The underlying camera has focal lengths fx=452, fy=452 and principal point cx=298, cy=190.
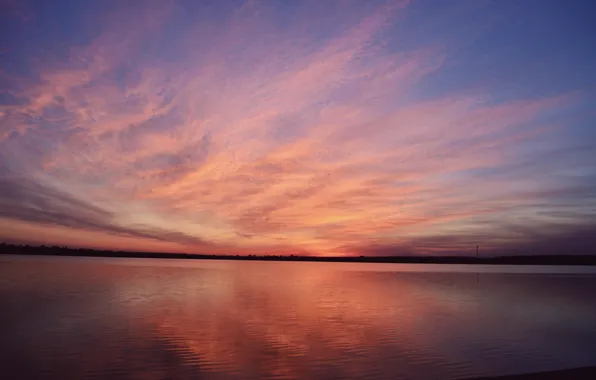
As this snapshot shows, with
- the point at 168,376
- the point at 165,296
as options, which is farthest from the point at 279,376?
the point at 165,296

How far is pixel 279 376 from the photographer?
62.1ft

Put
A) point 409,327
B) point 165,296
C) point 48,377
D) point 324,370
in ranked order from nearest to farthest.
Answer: point 48,377, point 324,370, point 409,327, point 165,296

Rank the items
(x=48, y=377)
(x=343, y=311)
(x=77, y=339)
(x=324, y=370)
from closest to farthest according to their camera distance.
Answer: (x=48, y=377) < (x=324, y=370) < (x=77, y=339) < (x=343, y=311)

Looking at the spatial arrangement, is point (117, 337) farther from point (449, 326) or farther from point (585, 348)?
point (585, 348)

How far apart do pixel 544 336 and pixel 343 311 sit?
16.7 m

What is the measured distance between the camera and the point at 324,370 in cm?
1986

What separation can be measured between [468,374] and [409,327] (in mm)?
13168

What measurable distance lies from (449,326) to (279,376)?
19160mm

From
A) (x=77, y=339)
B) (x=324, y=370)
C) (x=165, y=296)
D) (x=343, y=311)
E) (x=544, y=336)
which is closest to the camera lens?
Result: (x=324, y=370)

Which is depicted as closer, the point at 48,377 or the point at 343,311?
the point at 48,377

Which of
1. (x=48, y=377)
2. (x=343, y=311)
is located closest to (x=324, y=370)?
(x=48, y=377)

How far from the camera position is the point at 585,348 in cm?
2658

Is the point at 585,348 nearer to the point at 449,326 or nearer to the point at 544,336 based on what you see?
the point at 544,336

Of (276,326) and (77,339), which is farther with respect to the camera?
(276,326)
